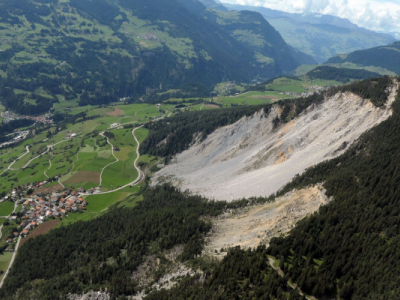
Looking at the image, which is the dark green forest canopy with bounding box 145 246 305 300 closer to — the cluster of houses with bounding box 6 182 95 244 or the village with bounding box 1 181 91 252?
the village with bounding box 1 181 91 252

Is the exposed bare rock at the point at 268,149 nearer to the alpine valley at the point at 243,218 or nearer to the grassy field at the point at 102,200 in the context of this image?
the alpine valley at the point at 243,218

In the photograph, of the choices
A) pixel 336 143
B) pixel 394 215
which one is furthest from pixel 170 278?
pixel 336 143

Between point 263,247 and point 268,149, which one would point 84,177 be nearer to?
point 268,149

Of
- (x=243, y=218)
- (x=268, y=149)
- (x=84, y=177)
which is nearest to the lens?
(x=243, y=218)

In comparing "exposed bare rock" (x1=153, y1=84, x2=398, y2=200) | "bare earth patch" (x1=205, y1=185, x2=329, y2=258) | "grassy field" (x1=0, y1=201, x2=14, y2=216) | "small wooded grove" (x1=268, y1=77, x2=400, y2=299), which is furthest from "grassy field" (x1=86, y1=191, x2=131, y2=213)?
"small wooded grove" (x1=268, y1=77, x2=400, y2=299)

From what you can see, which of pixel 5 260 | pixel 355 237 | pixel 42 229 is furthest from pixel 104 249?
pixel 355 237

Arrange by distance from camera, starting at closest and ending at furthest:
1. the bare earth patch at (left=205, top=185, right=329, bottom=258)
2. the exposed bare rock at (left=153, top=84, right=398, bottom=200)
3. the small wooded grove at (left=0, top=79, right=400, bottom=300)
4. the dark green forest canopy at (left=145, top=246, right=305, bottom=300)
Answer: the dark green forest canopy at (left=145, top=246, right=305, bottom=300) → the small wooded grove at (left=0, top=79, right=400, bottom=300) → the bare earth patch at (left=205, top=185, right=329, bottom=258) → the exposed bare rock at (left=153, top=84, right=398, bottom=200)

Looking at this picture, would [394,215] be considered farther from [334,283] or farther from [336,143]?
[336,143]
